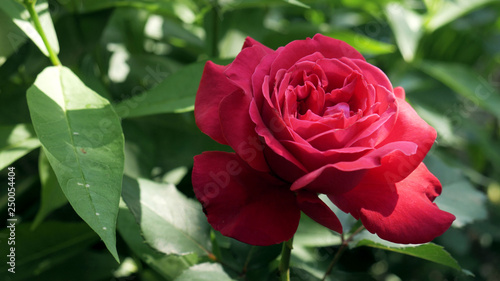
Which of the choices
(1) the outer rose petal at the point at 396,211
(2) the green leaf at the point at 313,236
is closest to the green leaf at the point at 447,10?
(2) the green leaf at the point at 313,236

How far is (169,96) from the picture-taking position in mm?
550

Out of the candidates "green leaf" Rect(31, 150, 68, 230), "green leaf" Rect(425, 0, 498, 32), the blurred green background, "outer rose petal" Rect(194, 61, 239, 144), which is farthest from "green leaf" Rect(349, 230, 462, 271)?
"green leaf" Rect(425, 0, 498, 32)

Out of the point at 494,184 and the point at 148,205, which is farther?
the point at 494,184

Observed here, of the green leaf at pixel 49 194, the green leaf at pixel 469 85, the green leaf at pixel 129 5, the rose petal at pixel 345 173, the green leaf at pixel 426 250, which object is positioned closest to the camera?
the rose petal at pixel 345 173

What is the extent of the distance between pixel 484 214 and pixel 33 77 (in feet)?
2.04

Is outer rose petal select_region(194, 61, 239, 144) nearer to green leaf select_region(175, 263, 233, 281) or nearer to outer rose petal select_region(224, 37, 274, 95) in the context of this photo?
outer rose petal select_region(224, 37, 274, 95)

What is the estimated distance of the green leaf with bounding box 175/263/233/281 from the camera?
1.42 feet

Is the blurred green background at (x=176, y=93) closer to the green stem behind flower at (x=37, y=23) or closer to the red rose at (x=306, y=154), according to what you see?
the green stem behind flower at (x=37, y=23)

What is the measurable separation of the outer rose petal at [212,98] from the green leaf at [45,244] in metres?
0.32

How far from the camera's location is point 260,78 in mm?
361

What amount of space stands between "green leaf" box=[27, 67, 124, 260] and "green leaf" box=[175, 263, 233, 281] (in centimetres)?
10

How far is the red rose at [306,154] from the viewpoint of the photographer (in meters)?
0.33

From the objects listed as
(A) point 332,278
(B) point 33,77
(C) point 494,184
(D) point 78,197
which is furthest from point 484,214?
(C) point 494,184

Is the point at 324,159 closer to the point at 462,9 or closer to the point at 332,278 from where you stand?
the point at 332,278
